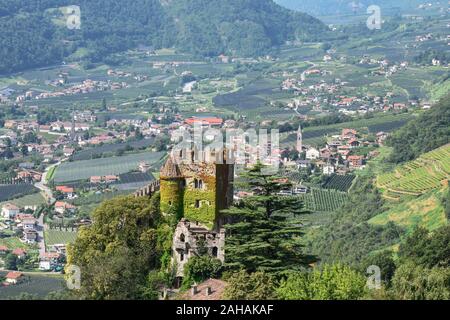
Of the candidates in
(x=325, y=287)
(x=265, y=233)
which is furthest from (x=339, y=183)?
(x=325, y=287)

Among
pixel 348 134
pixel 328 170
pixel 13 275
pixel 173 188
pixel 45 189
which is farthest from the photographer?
pixel 348 134

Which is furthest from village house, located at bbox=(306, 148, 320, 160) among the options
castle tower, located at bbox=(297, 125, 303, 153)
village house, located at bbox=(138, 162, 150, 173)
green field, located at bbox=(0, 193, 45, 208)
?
green field, located at bbox=(0, 193, 45, 208)

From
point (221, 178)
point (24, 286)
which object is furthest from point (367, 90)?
point (221, 178)

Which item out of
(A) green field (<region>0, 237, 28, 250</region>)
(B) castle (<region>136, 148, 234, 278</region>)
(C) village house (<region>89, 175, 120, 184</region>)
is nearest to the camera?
(B) castle (<region>136, 148, 234, 278</region>)

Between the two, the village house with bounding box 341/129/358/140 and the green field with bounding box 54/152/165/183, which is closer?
the green field with bounding box 54/152/165/183

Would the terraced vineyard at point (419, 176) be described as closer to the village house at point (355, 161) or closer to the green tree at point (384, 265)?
the village house at point (355, 161)

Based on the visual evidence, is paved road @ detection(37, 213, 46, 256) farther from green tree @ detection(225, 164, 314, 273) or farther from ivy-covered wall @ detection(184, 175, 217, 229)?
green tree @ detection(225, 164, 314, 273)

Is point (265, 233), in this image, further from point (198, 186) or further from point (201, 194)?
point (198, 186)
